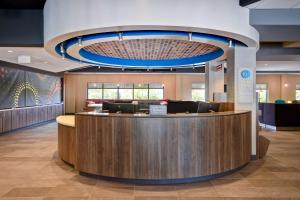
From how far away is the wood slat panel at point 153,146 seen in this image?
4227 millimetres

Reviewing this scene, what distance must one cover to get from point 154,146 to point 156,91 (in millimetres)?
13670

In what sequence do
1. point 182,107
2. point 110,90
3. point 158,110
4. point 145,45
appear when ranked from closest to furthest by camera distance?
point 158,110 < point 145,45 < point 182,107 < point 110,90

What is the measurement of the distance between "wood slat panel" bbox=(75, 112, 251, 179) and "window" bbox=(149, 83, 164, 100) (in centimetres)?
1323

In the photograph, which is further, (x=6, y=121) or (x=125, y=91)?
(x=125, y=91)

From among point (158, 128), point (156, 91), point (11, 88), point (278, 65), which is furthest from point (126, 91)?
point (158, 128)

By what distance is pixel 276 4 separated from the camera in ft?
16.0

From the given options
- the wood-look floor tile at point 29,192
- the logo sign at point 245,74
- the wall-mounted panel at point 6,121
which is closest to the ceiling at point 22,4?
the wood-look floor tile at point 29,192

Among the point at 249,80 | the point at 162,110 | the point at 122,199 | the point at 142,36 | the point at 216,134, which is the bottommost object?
the point at 122,199

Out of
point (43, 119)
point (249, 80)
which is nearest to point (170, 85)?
point (43, 119)

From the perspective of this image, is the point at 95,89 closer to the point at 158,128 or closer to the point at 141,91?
the point at 141,91

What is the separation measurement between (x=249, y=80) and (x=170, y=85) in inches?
463

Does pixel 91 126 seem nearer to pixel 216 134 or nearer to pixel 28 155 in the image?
pixel 216 134

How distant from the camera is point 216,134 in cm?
448

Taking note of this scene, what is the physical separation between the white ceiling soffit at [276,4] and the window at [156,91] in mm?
12803
